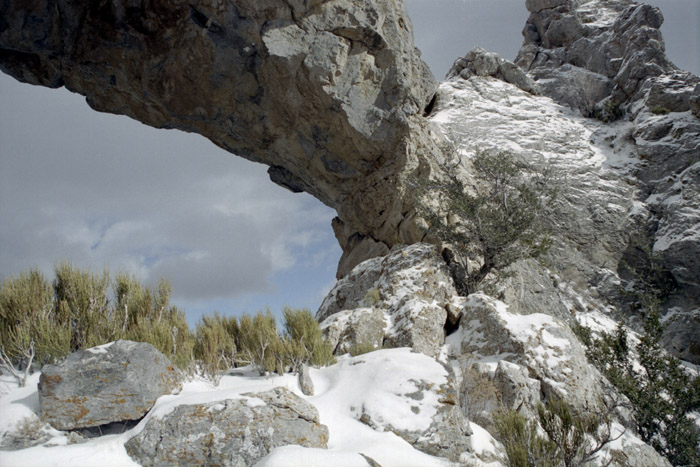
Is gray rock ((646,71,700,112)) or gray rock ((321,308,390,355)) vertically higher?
gray rock ((646,71,700,112))

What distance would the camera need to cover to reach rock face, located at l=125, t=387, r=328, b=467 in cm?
357

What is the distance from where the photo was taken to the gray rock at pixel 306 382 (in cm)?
490

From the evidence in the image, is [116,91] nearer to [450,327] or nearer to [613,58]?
[450,327]

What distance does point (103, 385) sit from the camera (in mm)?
4000

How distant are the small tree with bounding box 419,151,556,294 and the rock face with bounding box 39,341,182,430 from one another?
730 cm

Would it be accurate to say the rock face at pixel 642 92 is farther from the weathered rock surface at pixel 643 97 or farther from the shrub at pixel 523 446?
the shrub at pixel 523 446

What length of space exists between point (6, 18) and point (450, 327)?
1478 centimetres

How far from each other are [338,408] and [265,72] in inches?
441

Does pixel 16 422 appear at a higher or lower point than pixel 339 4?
lower

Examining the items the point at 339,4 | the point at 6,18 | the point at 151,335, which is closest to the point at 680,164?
the point at 339,4

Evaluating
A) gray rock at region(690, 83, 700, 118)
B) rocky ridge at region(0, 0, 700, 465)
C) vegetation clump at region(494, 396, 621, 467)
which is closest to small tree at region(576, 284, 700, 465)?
rocky ridge at region(0, 0, 700, 465)

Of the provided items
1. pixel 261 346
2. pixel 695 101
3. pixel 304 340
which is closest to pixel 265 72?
pixel 304 340

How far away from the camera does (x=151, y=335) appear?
16.0 feet

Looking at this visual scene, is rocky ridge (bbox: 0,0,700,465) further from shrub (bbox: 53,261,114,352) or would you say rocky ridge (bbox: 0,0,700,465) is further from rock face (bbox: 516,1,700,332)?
shrub (bbox: 53,261,114,352)
